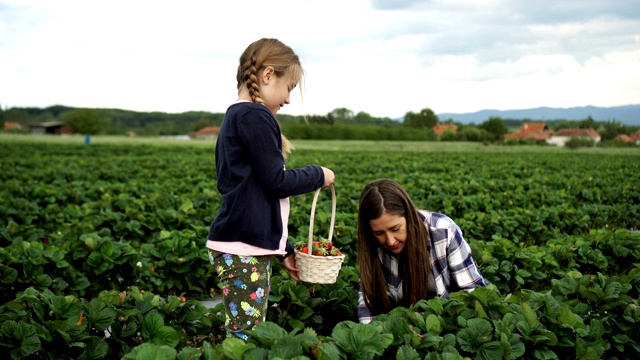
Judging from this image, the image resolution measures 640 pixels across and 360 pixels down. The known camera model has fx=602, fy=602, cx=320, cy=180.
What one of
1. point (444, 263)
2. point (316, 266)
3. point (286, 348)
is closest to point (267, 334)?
point (286, 348)

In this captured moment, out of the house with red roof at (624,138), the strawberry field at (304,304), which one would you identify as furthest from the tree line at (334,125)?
the strawberry field at (304,304)

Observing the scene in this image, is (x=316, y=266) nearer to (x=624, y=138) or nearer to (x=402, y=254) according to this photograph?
(x=402, y=254)

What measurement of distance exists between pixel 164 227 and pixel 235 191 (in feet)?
15.0

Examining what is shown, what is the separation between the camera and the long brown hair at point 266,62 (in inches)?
103

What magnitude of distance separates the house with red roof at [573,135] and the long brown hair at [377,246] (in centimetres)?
4469

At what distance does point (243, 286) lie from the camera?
8.80 feet

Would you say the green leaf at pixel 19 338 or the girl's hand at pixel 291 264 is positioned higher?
the girl's hand at pixel 291 264

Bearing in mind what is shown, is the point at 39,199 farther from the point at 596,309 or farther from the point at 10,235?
the point at 596,309

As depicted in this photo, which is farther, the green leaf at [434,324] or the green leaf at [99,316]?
the green leaf at [99,316]

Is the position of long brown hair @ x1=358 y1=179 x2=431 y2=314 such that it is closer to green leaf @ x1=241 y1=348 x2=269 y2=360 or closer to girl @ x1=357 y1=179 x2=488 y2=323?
girl @ x1=357 y1=179 x2=488 y2=323

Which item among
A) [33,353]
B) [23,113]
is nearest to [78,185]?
[33,353]

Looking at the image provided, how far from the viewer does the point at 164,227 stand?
22.7ft

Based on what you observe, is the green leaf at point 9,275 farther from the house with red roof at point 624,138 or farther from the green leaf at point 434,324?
the house with red roof at point 624,138

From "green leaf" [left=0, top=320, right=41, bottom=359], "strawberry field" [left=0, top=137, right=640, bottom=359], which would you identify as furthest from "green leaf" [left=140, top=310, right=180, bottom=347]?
"green leaf" [left=0, top=320, right=41, bottom=359]
